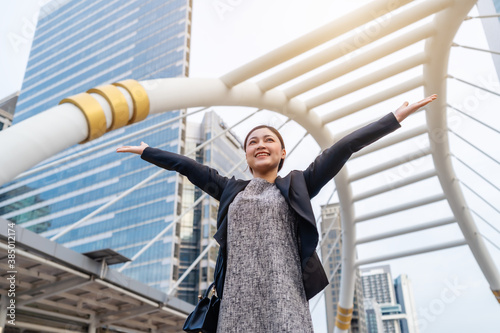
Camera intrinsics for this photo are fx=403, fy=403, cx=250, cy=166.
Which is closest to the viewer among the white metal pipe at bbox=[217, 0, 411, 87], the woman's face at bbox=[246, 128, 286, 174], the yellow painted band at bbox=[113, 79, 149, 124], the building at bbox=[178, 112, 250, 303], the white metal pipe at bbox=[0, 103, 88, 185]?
the woman's face at bbox=[246, 128, 286, 174]

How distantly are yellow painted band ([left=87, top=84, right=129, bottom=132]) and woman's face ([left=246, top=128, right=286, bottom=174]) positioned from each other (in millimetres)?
2728

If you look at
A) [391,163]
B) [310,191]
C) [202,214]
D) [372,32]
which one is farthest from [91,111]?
[202,214]

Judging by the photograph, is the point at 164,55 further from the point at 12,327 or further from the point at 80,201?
the point at 12,327

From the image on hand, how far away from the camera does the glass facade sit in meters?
51.0

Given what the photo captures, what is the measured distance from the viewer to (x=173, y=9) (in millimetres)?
62438

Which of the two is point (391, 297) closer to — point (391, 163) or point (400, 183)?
point (400, 183)

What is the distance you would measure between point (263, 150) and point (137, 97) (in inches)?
122

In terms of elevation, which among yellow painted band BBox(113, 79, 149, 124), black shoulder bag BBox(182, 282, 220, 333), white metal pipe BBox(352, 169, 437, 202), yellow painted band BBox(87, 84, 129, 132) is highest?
white metal pipe BBox(352, 169, 437, 202)

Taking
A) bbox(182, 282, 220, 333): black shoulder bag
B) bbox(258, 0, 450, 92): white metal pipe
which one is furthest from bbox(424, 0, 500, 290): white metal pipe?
bbox(182, 282, 220, 333): black shoulder bag

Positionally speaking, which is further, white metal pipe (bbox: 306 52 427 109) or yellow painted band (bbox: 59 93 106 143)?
white metal pipe (bbox: 306 52 427 109)

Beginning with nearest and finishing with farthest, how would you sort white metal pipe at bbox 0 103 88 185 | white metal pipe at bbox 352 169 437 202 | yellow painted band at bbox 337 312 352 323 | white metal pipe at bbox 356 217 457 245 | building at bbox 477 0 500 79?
white metal pipe at bbox 0 103 88 185 < white metal pipe at bbox 352 169 437 202 < white metal pipe at bbox 356 217 457 245 < building at bbox 477 0 500 79 < yellow painted band at bbox 337 312 352 323

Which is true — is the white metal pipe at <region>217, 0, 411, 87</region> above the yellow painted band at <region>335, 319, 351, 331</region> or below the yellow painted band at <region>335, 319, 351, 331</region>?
above

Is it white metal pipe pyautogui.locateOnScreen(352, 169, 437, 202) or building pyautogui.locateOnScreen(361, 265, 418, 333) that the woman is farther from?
building pyautogui.locateOnScreen(361, 265, 418, 333)

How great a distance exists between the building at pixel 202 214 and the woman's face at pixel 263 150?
42945 millimetres
